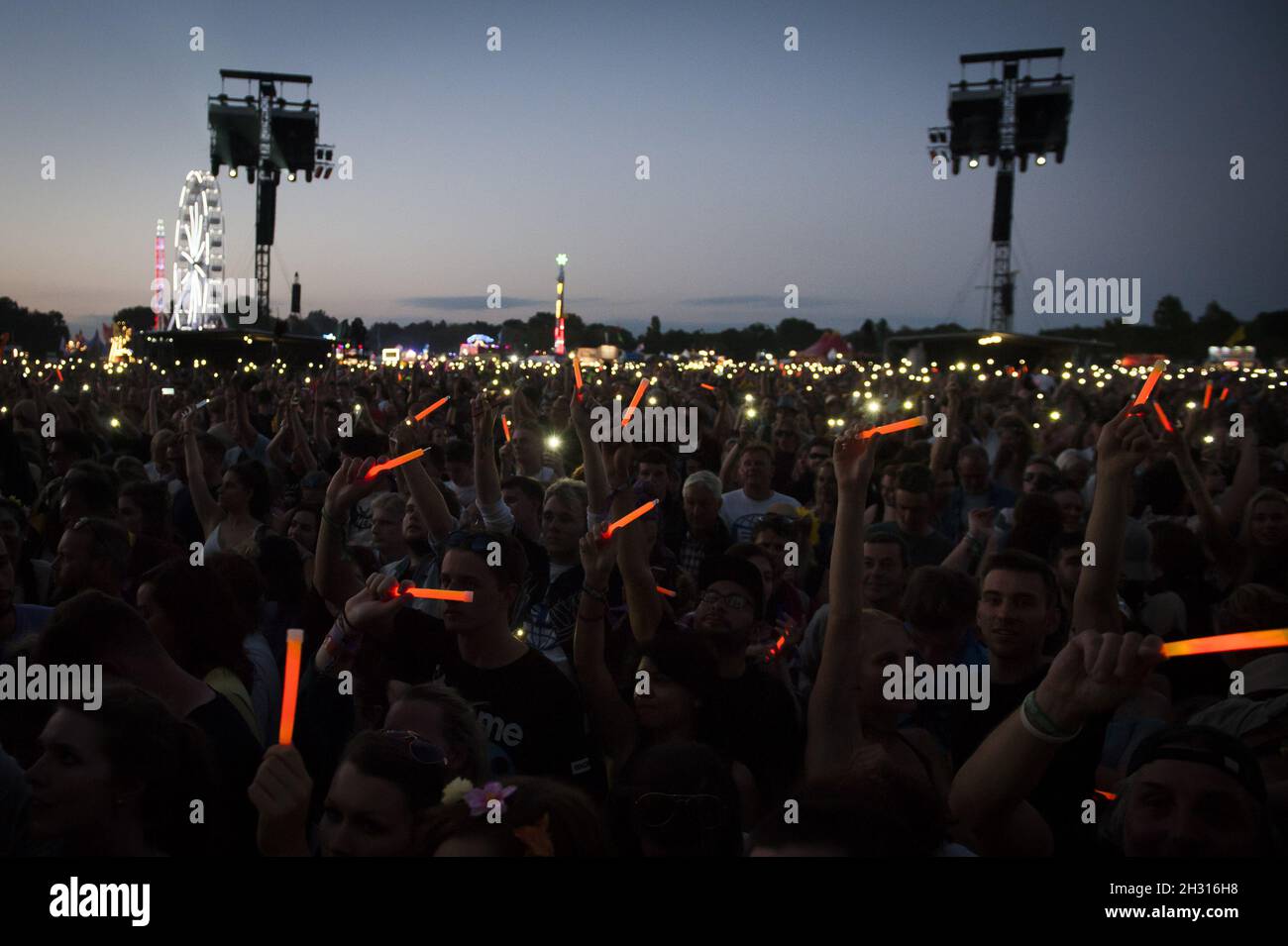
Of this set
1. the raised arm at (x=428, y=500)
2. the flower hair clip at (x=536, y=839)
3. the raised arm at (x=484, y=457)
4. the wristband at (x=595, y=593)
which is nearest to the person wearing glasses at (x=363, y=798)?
the flower hair clip at (x=536, y=839)

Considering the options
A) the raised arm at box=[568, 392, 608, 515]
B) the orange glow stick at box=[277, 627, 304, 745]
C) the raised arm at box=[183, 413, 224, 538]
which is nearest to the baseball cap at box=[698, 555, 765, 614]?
the raised arm at box=[568, 392, 608, 515]

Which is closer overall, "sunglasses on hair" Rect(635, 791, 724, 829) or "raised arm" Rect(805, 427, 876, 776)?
"sunglasses on hair" Rect(635, 791, 724, 829)

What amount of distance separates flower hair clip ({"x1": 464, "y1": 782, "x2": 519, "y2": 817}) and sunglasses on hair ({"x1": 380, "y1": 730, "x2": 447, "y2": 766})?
0.73 ft

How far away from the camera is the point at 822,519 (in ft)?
23.1

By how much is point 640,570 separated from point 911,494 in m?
2.71

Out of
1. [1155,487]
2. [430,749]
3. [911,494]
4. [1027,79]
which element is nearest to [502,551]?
[430,749]

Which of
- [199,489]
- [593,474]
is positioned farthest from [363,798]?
[199,489]

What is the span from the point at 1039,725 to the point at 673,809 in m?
0.82

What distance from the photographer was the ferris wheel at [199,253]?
43.0 meters

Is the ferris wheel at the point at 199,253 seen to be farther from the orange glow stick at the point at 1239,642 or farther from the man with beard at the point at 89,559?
the orange glow stick at the point at 1239,642

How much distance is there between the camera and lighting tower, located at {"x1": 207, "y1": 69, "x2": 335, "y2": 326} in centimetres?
A: 3203

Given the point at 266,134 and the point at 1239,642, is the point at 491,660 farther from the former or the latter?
the point at 266,134

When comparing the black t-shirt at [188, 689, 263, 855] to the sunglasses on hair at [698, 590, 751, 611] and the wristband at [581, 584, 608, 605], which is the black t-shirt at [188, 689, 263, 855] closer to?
the wristband at [581, 584, 608, 605]

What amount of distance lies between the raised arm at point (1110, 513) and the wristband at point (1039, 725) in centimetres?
109
